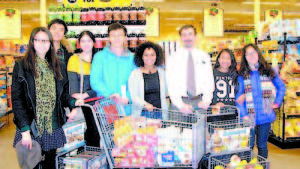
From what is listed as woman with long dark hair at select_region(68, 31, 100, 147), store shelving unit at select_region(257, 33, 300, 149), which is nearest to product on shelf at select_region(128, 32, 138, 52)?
woman with long dark hair at select_region(68, 31, 100, 147)

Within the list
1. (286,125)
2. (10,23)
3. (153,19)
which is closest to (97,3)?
(286,125)

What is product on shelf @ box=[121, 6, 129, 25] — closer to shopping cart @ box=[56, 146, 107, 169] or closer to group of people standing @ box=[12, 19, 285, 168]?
group of people standing @ box=[12, 19, 285, 168]

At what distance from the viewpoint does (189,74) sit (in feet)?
12.6

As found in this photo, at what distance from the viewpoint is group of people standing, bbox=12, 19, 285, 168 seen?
298 centimetres

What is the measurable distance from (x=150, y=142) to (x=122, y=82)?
1.05 meters

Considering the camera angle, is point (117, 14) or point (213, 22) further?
point (213, 22)

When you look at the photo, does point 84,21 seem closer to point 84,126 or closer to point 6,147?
point 84,126

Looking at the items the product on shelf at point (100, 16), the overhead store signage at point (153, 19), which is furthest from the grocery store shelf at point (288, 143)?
the overhead store signage at point (153, 19)

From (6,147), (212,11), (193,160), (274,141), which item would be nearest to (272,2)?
(212,11)

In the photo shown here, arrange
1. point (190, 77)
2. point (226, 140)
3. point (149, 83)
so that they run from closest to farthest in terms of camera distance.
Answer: point (226, 140) < point (149, 83) < point (190, 77)

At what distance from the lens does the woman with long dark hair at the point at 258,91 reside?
13.0 feet

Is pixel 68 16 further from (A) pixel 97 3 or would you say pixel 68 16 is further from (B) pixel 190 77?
(B) pixel 190 77

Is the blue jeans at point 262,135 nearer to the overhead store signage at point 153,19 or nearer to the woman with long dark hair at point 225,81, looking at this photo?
the woman with long dark hair at point 225,81

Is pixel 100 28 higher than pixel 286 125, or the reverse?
pixel 100 28
